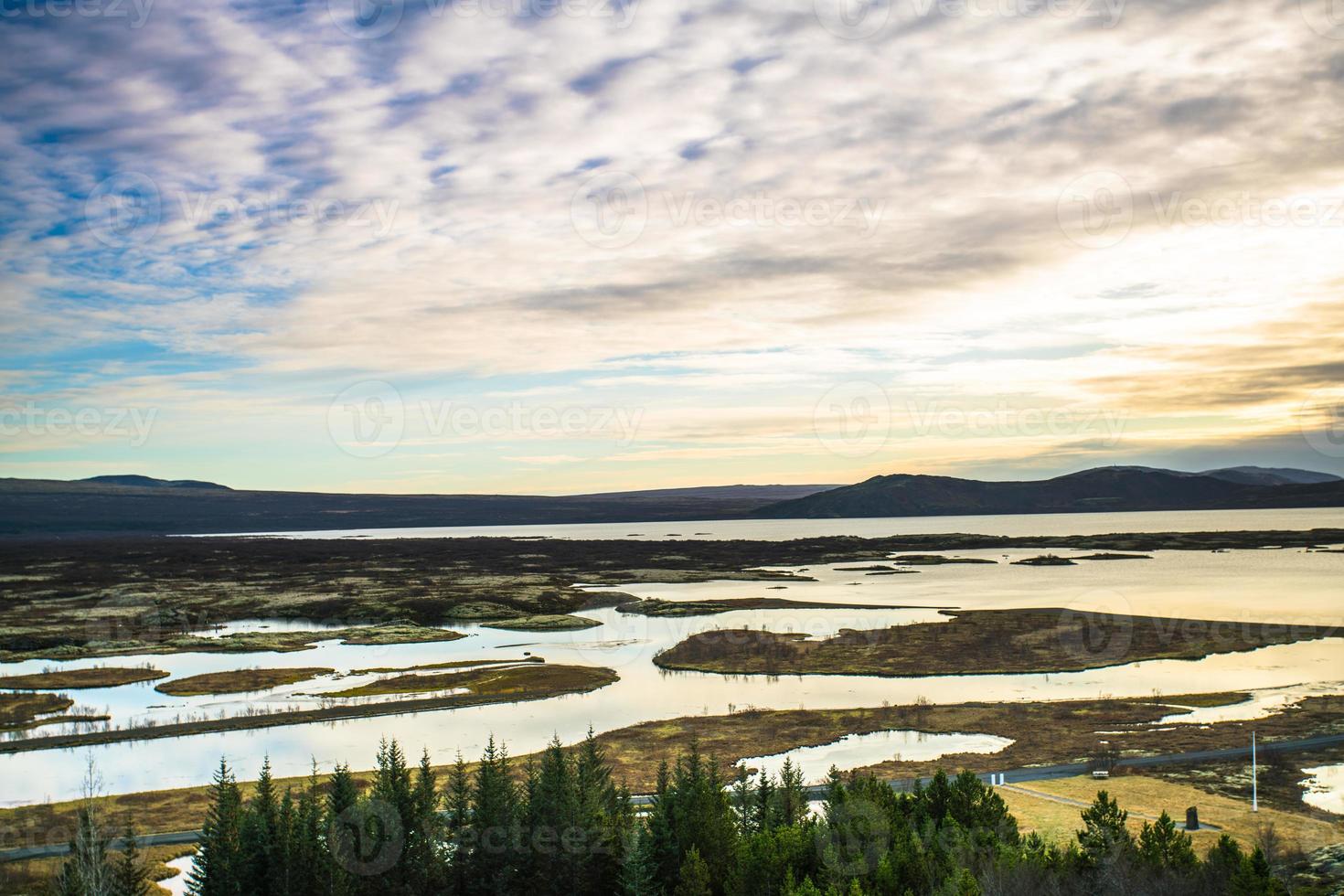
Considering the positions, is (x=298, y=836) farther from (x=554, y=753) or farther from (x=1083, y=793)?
(x=1083, y=793)

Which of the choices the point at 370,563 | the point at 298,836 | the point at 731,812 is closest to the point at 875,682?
the point at 731,812

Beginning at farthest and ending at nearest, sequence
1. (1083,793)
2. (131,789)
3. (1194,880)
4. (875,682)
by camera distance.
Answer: (875,682) → (131,789) → (1083,793) → (1194,880)

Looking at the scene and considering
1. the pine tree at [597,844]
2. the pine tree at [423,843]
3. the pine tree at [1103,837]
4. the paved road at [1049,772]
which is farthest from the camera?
the paved road at [1049,772]

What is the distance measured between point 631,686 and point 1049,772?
3575cm

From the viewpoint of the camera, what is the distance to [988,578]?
517 ft

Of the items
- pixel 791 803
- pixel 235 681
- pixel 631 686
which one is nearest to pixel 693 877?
pixel 791 803

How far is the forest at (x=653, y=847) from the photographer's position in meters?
32.5

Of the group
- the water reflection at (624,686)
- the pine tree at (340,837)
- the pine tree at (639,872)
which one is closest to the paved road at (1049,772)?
the pine tree at (639,872)

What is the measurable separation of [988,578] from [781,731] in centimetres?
10788

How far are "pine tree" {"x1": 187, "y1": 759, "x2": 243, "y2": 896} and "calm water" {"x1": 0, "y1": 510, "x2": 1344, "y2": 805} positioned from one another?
16.5 metres

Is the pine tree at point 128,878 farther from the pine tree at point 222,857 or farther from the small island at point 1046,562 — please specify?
the small island at point 1046,562

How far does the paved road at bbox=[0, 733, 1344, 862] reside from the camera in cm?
3953

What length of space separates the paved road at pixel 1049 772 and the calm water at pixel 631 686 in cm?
781

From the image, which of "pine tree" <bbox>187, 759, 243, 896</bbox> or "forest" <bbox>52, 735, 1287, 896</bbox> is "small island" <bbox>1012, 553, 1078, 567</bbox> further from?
"pine tree" <bbox>187, 759, 243, 896</bbox>
